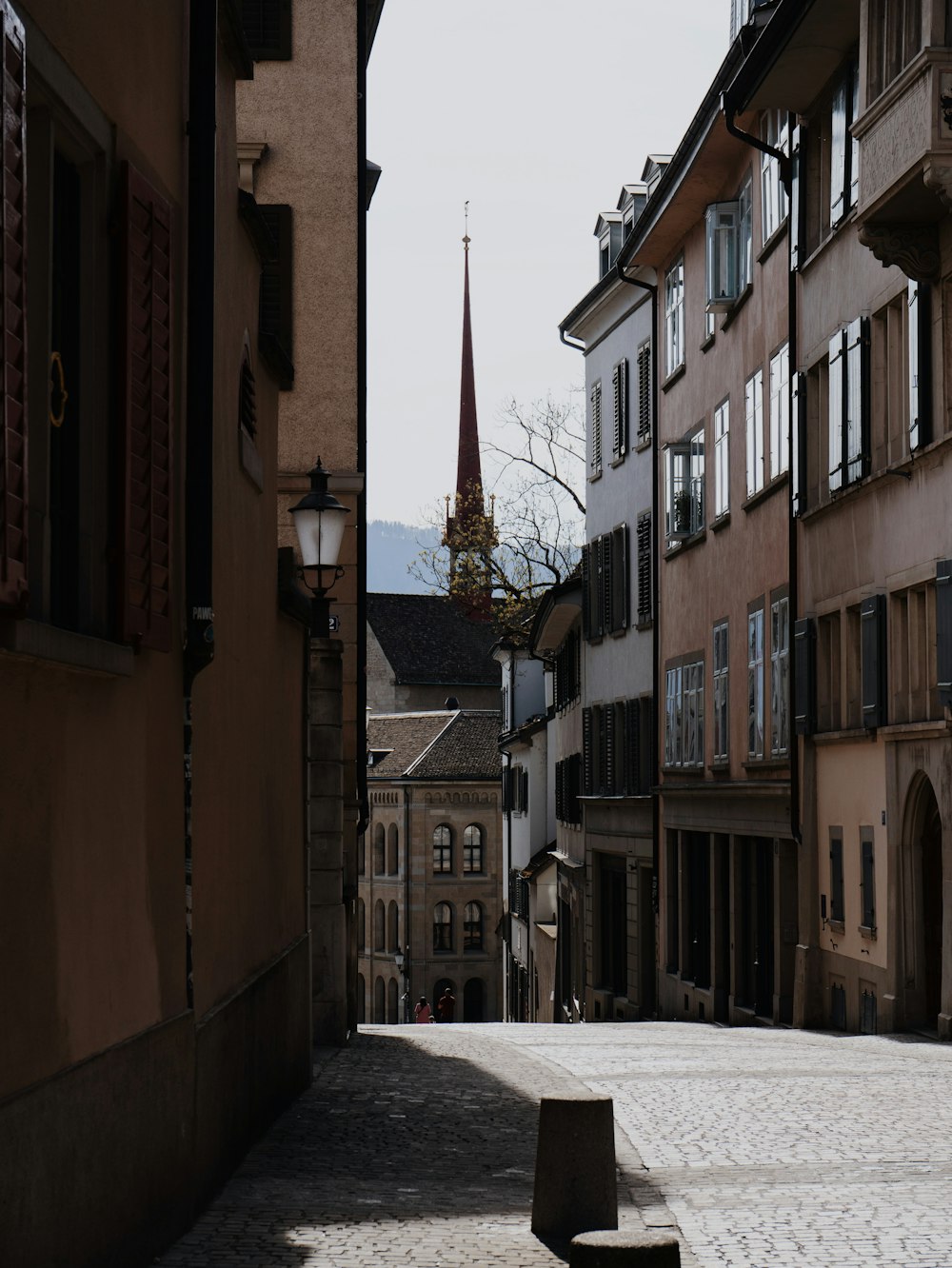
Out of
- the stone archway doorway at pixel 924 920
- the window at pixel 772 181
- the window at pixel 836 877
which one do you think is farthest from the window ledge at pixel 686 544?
the stone archway doorway at pixel 924 920

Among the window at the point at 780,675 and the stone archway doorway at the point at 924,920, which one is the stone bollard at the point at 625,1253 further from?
the window at the point at 780,675

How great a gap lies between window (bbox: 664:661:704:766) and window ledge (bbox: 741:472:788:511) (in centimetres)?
399

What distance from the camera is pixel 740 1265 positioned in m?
7.71

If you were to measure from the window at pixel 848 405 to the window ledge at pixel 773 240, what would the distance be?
125 inches

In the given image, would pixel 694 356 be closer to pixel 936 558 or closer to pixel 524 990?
pixel 936 558

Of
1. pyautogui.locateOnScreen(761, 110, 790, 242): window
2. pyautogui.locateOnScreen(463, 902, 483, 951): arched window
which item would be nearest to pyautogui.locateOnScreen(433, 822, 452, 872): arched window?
pyautogui.locateOnScreen(463, 902, 483, 951): arched window

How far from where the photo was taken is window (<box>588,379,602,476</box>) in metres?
40.8

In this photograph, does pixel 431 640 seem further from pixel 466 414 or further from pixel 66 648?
pixel 66 648

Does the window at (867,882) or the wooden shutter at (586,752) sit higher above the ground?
the wooden shutter at (586,752)

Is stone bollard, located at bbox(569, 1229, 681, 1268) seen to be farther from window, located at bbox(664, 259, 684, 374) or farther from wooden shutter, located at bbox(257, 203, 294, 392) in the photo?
window, located at bbox(664, 259, 684, 374)

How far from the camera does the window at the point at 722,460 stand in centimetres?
2938

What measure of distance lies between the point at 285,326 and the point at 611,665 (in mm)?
17959

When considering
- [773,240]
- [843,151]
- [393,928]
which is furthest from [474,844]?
[843,151]

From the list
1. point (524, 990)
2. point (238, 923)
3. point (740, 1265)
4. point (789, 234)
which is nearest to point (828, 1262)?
point (740, 1265)
